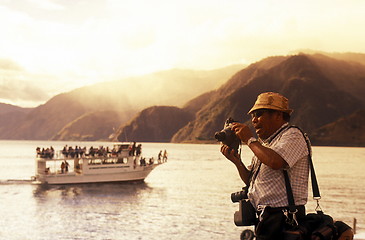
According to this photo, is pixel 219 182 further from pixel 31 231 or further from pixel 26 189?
pixel 31 231

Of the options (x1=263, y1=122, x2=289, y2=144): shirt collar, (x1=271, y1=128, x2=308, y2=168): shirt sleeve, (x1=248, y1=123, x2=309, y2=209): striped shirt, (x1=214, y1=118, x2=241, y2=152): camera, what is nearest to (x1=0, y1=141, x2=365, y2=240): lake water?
(x1=214, y1=118, x2=241, y2=152): camera

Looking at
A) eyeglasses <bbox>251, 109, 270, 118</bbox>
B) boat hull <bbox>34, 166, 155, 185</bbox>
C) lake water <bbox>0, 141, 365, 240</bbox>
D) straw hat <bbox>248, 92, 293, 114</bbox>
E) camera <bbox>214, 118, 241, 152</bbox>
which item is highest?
straw hat <bbox>248, 92, 293, 114</bbox>

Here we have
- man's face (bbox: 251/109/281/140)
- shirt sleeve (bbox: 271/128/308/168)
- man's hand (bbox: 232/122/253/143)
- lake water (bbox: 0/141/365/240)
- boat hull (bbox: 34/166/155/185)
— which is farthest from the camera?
boat hull (bbox: 34/166/155/185)

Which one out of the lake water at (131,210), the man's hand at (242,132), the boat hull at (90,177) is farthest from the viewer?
the boat hull at (90,177)

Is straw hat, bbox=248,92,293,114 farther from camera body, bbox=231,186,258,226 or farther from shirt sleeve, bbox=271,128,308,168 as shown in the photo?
camera body, bbox=231,186,258,226

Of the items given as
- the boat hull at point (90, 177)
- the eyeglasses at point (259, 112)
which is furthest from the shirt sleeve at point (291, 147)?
the boat hull at point (90, 177)

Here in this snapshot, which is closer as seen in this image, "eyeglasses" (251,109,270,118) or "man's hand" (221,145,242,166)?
"eyeglasses" (251,109,270,118)

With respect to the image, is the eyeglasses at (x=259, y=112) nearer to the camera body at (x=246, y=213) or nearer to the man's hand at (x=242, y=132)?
the man's hand at (x=242, y=132)

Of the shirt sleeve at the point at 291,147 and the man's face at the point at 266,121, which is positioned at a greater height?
the man's face at the point at 266,121

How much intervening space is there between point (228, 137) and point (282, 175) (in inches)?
29.1

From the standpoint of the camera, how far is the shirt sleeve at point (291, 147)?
171 inches

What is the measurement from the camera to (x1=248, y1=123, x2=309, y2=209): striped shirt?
4379mm

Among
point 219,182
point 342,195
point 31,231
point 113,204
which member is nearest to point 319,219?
point 31,231

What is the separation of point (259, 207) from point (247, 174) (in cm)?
69
